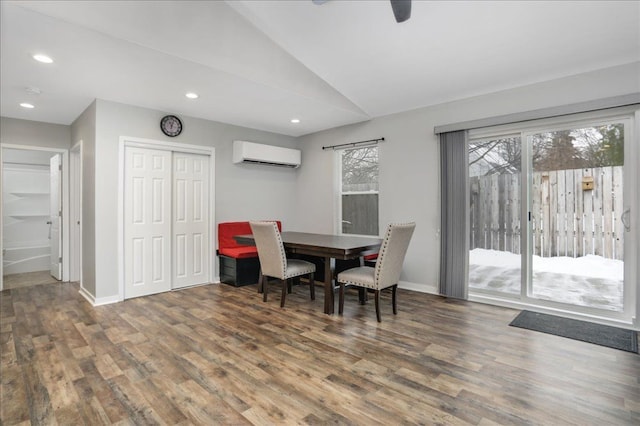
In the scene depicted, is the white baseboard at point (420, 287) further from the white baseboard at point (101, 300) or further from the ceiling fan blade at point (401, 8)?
the white baseboard at point (101, 300)

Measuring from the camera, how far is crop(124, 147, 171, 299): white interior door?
3.93 meters

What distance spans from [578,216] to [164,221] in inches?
187

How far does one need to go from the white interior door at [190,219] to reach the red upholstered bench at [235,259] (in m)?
0.22

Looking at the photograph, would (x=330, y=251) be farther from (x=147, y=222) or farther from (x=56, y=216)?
(x=56, y=216)

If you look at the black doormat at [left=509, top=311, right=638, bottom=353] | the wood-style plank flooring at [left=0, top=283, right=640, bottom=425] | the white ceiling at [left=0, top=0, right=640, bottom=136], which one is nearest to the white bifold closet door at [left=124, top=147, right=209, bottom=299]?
the wood-style plank flooring at [left=0, top=283, right=640, bottom=425]

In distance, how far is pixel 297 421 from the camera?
5.48ft

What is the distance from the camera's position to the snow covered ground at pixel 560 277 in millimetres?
3115

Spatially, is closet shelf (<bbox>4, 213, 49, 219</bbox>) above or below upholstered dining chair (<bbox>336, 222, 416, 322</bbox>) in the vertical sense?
above

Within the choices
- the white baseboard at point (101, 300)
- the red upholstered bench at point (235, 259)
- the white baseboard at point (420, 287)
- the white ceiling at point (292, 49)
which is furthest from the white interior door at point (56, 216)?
the white baseboard at point (420, 287)

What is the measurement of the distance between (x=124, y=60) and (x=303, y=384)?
2.89m

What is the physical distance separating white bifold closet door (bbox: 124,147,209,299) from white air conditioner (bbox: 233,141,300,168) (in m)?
0.52

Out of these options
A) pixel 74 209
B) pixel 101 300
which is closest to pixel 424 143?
pixel 101 300

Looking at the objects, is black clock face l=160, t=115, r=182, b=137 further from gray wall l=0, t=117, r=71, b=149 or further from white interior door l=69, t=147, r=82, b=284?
gray wall l=0, t=117, r=71, b=149

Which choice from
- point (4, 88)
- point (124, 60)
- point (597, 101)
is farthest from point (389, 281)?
point (4, 88)
